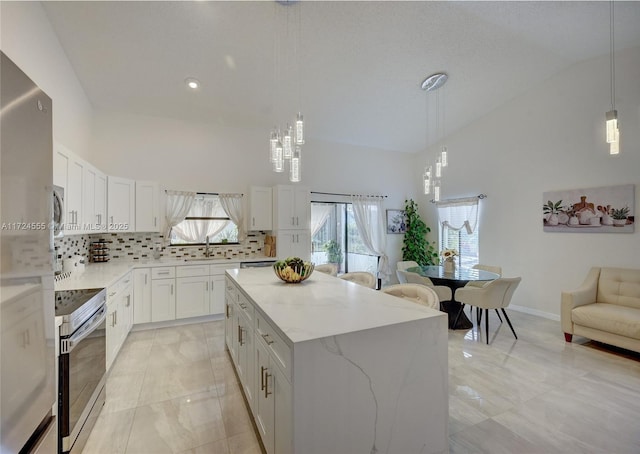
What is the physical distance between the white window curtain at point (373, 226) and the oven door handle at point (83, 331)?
4.52 metres

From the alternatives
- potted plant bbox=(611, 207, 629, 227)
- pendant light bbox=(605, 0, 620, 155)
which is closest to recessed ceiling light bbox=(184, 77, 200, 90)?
pendant light bbox=(605, 0, 620, 155)

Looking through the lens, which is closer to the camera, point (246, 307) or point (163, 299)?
point (246, 307)

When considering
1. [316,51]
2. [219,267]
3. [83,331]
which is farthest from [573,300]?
[83,331]

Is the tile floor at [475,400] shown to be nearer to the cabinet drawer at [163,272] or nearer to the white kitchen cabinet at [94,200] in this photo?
the cabinet drawer at [163,272]

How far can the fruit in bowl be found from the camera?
7.98 ft

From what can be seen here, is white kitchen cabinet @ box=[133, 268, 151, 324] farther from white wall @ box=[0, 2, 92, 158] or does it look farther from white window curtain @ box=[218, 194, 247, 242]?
white wall @ box=[0, 2, 92, 158]

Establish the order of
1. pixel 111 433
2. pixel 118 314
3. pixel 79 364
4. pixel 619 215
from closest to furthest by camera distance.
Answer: pixel 79 364, pixel 111 433, pixel 118 314, pixel 619 215

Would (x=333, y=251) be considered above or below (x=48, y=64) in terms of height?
below

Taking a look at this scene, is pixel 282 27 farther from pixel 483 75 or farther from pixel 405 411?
pixel 405 411

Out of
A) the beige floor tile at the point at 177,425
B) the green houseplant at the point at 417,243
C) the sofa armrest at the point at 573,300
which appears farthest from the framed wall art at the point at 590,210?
the beige floor tile at the point at 177,425

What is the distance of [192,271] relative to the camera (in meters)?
4.16

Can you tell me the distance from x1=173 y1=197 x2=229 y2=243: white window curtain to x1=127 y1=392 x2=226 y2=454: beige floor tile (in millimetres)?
2856

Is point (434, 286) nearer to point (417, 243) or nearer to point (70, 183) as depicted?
point (417, 243)

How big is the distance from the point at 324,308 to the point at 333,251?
13.7ft
